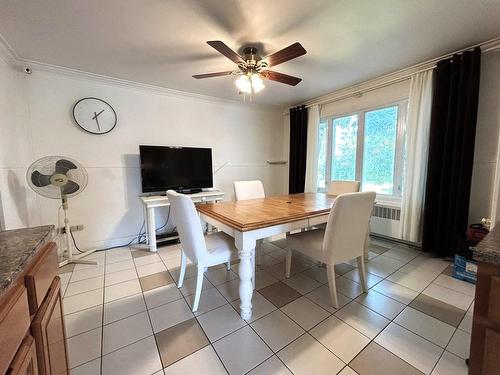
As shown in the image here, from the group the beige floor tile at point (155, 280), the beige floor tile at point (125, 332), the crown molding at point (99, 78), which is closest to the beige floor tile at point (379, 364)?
the beige floor tile at point (125, 332)

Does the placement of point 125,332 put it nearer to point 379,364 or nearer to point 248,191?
point 379,364

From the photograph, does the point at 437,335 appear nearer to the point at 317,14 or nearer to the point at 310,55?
the point at 317,14

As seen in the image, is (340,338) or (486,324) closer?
(486,324)

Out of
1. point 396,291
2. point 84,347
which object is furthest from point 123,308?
point 396,291

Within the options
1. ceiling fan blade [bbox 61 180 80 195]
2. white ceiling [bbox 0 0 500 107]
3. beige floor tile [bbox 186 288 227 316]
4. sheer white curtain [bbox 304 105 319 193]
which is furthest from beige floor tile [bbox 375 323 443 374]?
ceiling fan blade [bbox 61 180 80 195]

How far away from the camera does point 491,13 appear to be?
65.0 inches

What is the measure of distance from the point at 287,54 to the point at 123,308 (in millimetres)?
2363

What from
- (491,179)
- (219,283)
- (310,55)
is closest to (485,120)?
(491,179)

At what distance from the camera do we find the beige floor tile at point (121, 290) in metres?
1.82

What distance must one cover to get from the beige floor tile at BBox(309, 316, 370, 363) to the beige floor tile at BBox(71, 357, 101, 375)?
1.27 metres

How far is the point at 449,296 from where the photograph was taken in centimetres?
177

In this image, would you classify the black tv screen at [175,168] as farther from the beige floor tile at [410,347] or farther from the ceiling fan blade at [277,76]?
the beige floor tile at [410,347]

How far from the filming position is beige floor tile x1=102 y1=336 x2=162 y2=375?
45.7 inches

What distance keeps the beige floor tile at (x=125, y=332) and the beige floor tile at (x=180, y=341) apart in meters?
0.12
